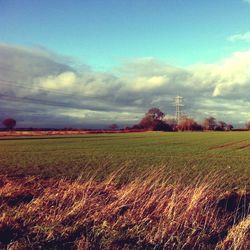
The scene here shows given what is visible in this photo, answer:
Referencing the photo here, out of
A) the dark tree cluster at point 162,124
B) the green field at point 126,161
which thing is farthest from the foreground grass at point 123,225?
the dark tree cluster at point 162,124

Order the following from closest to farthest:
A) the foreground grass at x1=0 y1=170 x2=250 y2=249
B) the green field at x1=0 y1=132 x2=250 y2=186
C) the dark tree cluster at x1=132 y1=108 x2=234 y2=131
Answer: the foreground grass at x1=0 y1=170 x2=250 y2=249, the green field at x1=0 y1=132 x2=250 y2=186, the dark tree cluster at x1=132 y1=108 x2=234 y2=131

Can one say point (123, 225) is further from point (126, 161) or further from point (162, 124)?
point (162, 124)

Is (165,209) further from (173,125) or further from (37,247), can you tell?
(173,125)

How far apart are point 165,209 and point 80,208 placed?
2.20 m

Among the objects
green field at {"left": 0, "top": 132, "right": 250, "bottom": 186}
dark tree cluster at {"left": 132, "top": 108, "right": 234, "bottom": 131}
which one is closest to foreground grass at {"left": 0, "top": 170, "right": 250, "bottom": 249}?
green field at {"left": 0, "top": 132, "right": 250, "bottom": 186}

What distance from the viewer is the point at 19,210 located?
28.6ft

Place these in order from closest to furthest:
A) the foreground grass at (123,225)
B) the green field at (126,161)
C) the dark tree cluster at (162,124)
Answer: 1. the foreground grass at (123,225)
2. the green field at (126,161)
3. the dark tree cluster at (162,124)

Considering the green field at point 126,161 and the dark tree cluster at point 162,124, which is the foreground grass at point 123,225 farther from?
the dark tree cluster at point 162,124

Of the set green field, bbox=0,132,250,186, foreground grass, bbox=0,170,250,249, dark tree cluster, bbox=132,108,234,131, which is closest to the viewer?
foreground grass, bbox=0,170,250,249

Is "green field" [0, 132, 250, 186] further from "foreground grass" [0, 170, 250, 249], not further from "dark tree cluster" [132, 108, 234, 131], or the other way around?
"dark tree cluster" [132, 108, 234, 131]

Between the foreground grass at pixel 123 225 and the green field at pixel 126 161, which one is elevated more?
the foreground grass at pixel 123 225

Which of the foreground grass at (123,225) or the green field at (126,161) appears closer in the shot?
the foreground grass at (123,225)

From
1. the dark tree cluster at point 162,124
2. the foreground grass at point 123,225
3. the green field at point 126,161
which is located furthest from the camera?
the dark tree cluster at point 162,124

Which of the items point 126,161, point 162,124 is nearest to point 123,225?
point 126,161
